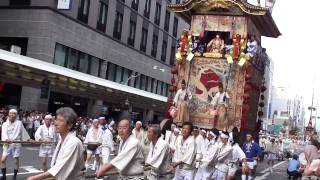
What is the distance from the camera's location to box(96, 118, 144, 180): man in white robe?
6.23 metres

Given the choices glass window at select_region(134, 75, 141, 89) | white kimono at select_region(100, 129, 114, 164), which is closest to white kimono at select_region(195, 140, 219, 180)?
white kimono at select_region(100, 129, 114, 164)

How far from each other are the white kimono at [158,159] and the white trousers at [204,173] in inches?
143

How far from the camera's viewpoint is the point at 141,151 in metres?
6.53

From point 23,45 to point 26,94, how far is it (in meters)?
3.72

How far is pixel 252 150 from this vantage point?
15.4 m

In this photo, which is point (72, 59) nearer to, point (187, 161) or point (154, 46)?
point (154, 46)

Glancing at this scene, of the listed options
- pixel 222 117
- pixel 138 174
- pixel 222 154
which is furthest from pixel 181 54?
pixel 138 174

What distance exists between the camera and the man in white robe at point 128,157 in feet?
20.5

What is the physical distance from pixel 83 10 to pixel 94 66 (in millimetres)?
4832

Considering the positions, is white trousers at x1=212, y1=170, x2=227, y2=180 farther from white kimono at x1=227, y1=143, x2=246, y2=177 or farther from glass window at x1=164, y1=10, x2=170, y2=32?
glass window at x1=164, y1=10, x2=170, y2=32

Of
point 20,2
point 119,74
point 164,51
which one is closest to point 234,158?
point 20,2

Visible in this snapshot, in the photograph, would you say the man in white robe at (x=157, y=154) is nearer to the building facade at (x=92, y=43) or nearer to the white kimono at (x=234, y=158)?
the white kimono at (x=234, y=158)

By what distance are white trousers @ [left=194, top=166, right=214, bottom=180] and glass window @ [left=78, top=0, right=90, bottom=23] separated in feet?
79.8

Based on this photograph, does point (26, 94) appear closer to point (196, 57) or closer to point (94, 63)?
point (94, 63)
